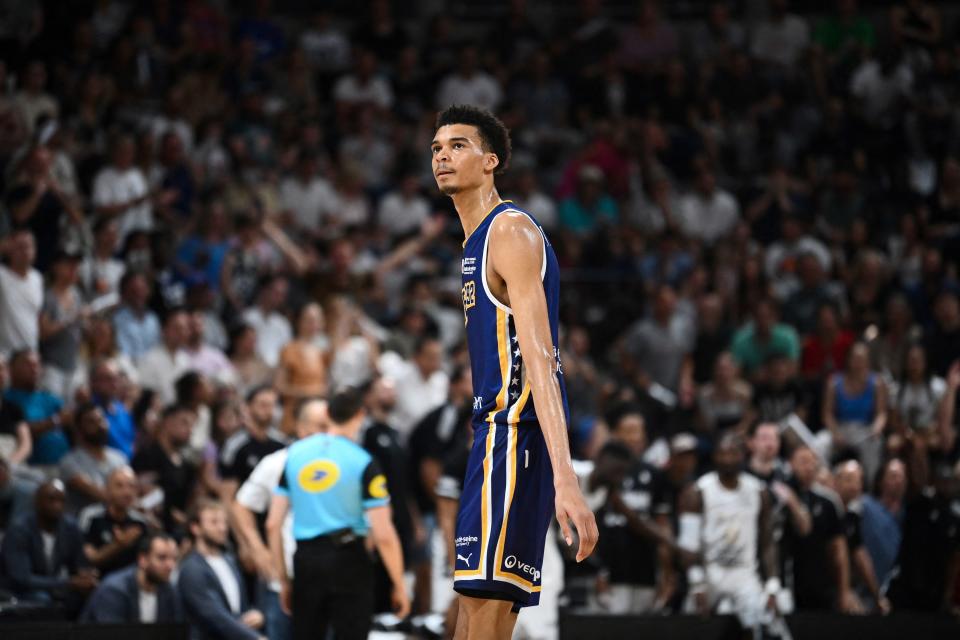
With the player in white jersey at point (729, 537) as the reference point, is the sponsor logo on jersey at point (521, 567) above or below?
below

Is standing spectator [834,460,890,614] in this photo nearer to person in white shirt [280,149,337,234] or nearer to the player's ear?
person in white shirt [280,149,337,234]

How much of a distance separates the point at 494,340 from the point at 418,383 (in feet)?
27.1

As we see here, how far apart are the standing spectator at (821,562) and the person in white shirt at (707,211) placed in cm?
569

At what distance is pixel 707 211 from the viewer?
16359 millimetres

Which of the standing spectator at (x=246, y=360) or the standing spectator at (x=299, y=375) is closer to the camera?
the standing spectator at (x=299, y=375)

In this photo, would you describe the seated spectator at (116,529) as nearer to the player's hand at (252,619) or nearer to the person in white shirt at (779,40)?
the player's hand at (252,619)

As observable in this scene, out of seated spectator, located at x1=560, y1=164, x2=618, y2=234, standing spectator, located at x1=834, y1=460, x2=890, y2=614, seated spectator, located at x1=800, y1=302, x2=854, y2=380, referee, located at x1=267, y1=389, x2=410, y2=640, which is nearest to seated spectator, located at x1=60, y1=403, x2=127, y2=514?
referee, located at x1=267, y1=389, x2=410, y2=640

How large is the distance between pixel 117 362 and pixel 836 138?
9963mm

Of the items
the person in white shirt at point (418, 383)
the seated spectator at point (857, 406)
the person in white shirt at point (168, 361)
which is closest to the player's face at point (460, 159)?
the person in white shirt at point (168, 361)

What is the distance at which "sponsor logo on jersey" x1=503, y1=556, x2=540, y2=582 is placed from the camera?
4547 millimetres

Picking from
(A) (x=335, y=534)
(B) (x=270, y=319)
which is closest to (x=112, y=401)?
(B) (x=270, y=319)

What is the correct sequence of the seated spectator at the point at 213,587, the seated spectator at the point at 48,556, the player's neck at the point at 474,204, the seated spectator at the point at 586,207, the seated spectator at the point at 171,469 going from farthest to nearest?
the seated spectator at the point at 586,207 → the seated spectator at the point at 171,469 → the seated spectator at the point at 48,556 → the seated spectator at the point at 213,587 → the player's neck at the point at 474,204

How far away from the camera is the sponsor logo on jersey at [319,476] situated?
7.93m

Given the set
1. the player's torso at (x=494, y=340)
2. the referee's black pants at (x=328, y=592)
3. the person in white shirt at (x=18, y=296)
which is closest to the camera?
the player's torso at (x=494, y=340)
